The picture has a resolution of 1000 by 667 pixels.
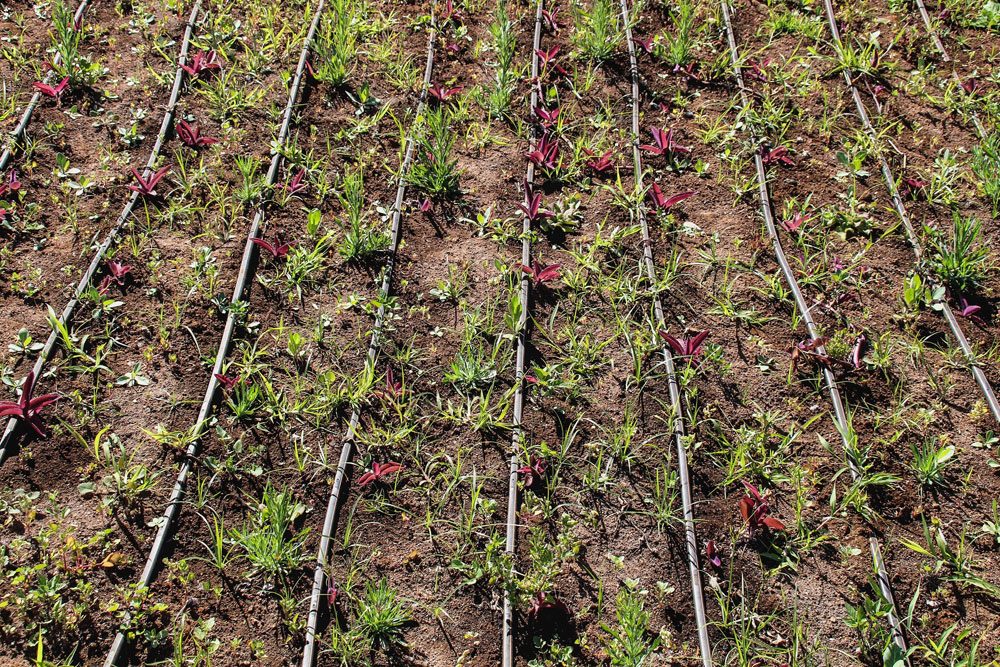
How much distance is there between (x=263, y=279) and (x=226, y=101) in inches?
45.8

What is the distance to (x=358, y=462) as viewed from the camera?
9.87 ft

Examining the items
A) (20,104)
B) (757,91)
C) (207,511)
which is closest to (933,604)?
(207,511)

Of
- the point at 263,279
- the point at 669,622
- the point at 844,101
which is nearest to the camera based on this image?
the point at 669,622

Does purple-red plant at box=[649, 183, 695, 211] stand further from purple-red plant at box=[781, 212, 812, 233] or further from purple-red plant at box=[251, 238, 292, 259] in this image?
purple-red plant at box=[251, 238, 292, 259]

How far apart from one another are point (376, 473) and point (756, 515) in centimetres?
132

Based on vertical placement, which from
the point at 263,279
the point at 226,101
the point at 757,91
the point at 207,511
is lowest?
the point at 207,511

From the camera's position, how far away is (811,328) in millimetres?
3439

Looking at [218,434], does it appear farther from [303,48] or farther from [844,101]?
[844,101]

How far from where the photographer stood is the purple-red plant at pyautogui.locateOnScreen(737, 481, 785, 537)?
287 cm

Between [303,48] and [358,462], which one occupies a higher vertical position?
[303,48]

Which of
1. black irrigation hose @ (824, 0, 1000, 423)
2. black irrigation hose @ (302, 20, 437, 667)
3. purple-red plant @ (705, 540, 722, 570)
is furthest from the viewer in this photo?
black irrigation hose @ (824, 0, 1000, 423)

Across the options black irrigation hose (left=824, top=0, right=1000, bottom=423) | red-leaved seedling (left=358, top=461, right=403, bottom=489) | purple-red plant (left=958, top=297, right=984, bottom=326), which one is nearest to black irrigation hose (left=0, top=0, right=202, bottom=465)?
red-leaved seedling (left=358, top=461, right=403, bottom=489)

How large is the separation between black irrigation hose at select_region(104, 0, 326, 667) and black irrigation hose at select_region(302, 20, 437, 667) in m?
0.50

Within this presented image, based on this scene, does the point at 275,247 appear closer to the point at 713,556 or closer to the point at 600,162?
the point at 600,162
